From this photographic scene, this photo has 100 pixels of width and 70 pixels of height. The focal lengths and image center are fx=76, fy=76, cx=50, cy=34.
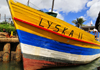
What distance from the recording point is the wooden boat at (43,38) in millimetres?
3125

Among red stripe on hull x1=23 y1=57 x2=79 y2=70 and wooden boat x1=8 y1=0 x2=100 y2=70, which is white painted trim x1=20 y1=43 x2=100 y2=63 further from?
red stripe on hull x1=23 y1=57 x2=79 y2=70

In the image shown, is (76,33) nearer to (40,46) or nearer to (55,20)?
(55,20)

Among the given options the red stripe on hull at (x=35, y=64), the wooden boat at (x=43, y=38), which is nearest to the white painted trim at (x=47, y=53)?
the wooden boat at (x=43, y=38)

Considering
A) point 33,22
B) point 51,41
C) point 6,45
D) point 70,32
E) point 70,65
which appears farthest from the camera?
→ point 6,45

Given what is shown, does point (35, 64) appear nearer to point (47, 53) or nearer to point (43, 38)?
point (47, 53)

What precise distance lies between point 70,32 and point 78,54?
1407 mm

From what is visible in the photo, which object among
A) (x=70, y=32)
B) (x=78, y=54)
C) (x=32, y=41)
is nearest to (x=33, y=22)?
(x=32, y=41)

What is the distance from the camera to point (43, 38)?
3.37 m

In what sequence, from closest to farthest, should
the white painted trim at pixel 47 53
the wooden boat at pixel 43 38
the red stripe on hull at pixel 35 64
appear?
the wooden boat at pixel 43 38 < the white painted trim at pixel 47 53 < the red stripe on hull at pixel 35 64

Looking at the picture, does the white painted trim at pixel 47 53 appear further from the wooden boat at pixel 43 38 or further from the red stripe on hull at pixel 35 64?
the red stripe on hull at pixel 35 64

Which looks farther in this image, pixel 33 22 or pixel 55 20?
pixel 55 20

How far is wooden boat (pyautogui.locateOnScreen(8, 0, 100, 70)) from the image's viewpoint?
10.3 feet

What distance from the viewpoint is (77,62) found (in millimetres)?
4387

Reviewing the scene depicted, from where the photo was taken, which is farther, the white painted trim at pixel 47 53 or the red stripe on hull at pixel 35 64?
the red stripe on hull at pixel 35 64
